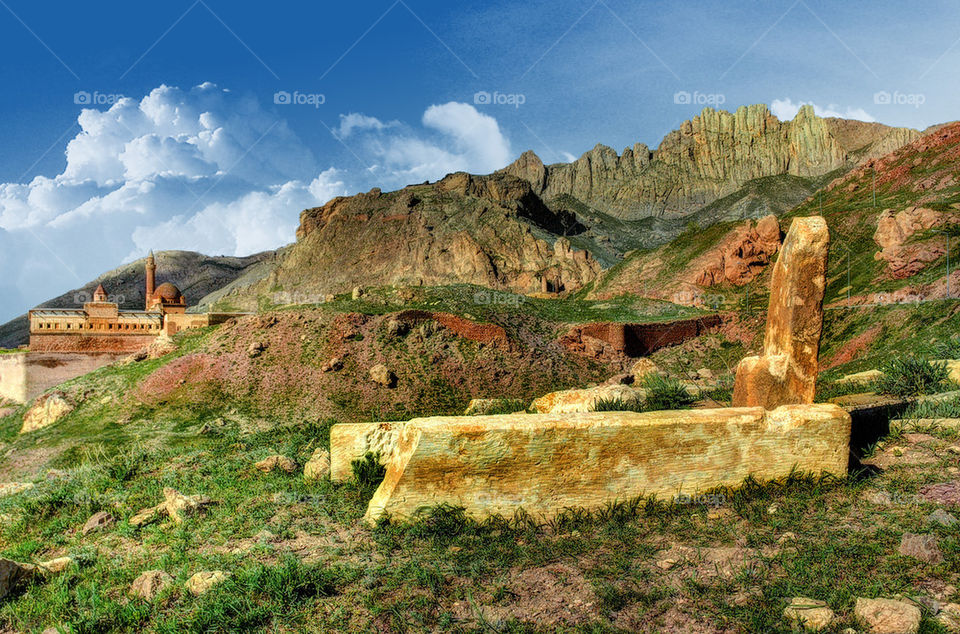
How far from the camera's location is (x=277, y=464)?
880 centimetres

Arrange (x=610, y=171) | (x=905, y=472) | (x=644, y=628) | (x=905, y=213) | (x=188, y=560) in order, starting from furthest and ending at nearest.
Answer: (x=610, y=171) → (x=905, y=213) → (x=905, y=472) → (x=188, y=560) → (x=644, y=628)

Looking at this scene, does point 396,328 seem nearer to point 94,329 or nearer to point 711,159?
point 94,329

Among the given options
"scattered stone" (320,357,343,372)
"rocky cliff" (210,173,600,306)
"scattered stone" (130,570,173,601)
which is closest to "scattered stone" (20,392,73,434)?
"scattered stone" (320,357,343,372)

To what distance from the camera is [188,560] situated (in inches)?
215

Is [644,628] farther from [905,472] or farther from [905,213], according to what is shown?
[905,213]

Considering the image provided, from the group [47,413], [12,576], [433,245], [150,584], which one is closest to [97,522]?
[12,576]

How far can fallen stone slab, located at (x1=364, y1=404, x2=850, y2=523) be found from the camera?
17.8ft

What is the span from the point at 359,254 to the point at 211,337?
169 feet

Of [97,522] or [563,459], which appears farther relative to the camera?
[97,522]

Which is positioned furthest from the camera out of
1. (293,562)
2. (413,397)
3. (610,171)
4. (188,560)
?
(610,171)

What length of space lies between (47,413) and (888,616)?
66.6ft

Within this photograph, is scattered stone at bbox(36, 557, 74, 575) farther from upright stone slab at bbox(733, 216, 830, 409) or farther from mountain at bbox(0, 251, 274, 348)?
mountain at bbox(0, 251, 274, 348)

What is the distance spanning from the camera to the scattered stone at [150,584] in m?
4.80

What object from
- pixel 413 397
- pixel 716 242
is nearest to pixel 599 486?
pixel 413 397
